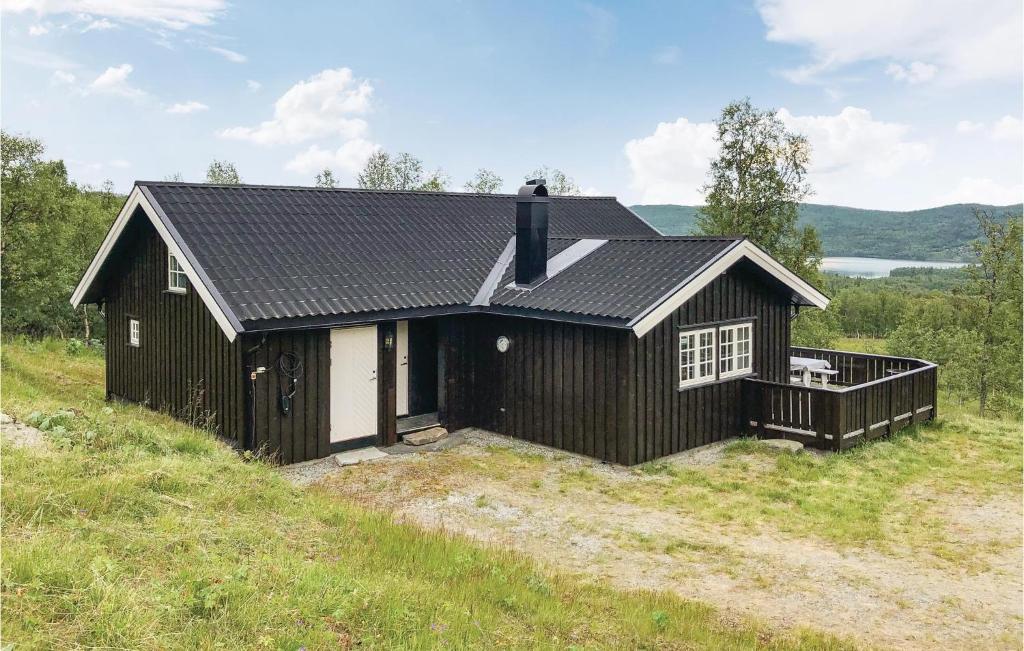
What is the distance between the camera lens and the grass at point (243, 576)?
14.5 feet

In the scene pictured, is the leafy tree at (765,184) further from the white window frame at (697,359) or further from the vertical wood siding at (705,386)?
the white window frame at (697,359)

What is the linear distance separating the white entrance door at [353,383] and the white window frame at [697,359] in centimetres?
499

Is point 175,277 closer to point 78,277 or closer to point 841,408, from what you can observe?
point 841,408

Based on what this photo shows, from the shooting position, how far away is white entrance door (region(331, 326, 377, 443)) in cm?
1183

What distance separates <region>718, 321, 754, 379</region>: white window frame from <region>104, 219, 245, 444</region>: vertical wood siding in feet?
25.9

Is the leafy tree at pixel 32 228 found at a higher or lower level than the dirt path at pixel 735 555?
higher

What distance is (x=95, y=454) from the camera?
699cm

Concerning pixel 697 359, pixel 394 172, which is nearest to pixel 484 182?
pixel 394 172

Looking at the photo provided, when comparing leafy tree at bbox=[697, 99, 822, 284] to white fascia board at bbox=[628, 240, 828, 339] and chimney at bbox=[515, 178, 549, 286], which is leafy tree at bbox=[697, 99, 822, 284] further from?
chimney at bbox=[515, 178, 549, 286]

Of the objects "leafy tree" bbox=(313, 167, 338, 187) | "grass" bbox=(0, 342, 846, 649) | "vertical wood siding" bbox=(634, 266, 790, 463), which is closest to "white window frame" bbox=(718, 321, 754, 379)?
"vertical wood siding" bbox=(634, 266, 790, 463)

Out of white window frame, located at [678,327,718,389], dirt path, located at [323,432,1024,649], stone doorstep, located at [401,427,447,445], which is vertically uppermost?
white window frame, located at [678,327,718,389]

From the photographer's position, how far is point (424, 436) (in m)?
12.8

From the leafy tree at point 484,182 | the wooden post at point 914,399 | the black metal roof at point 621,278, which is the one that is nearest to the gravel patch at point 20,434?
the black metal roof at point 621,278

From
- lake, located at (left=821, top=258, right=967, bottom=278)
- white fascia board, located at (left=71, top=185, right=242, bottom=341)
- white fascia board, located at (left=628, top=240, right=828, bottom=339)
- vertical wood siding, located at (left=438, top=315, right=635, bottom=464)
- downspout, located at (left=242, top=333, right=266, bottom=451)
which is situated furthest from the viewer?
lake, located at (left=821, top=258, right=967, bottom=278)
